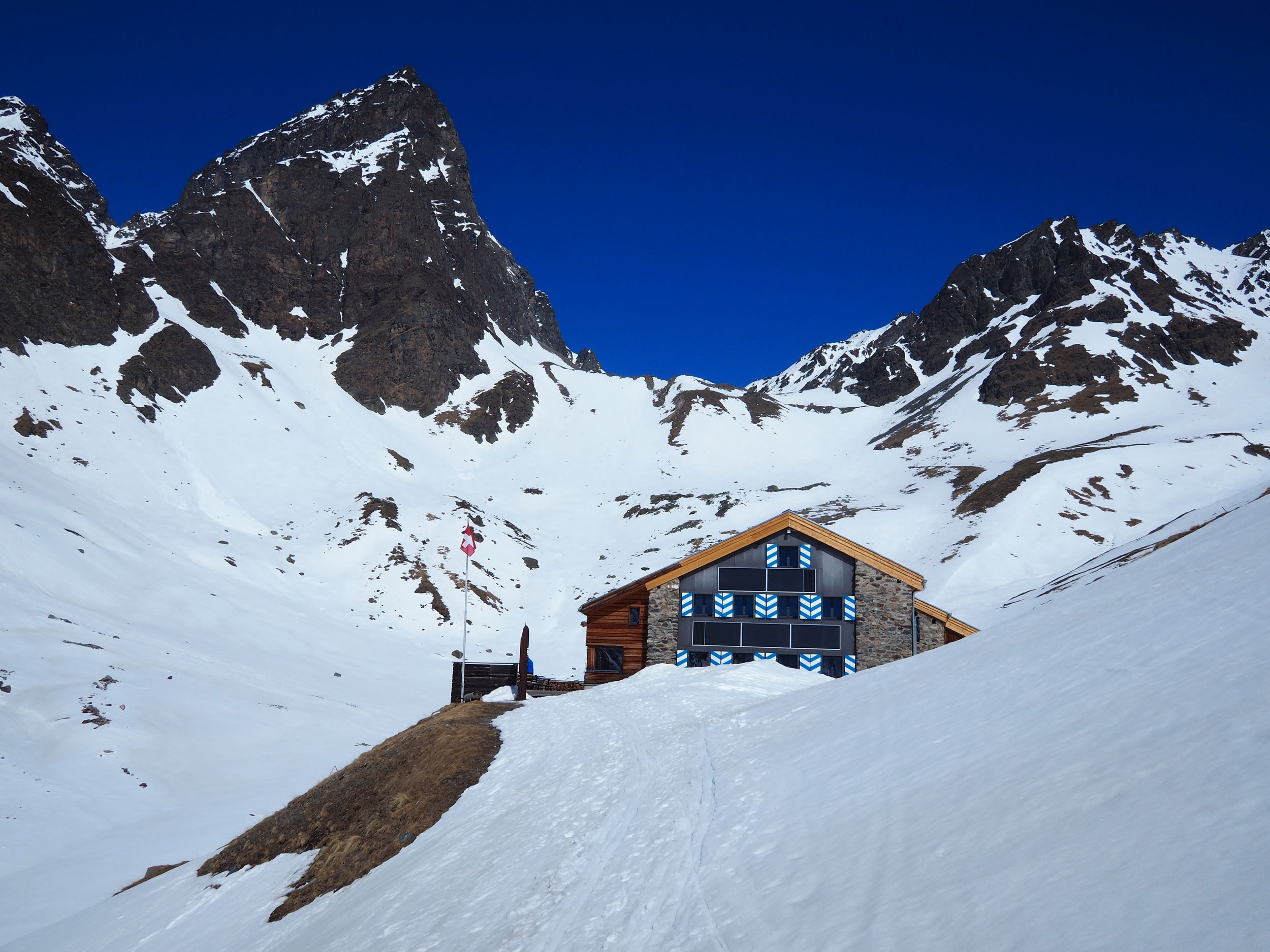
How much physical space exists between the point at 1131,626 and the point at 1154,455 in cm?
7052

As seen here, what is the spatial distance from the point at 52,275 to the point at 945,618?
82.6 metres

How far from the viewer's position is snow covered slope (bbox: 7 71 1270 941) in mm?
26828

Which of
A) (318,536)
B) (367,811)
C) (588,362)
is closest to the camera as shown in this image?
(367,811)

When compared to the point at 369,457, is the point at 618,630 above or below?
below

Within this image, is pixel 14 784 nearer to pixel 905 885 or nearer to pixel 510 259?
pixel 905 885

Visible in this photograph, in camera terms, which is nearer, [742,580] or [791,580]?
[791,580]

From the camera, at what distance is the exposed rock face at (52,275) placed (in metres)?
67.0

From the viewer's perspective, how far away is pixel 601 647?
109 feet

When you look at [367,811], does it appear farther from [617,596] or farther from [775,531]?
[775,531]

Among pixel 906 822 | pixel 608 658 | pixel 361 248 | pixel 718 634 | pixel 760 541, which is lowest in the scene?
pixel 906 822

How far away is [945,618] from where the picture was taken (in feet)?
100

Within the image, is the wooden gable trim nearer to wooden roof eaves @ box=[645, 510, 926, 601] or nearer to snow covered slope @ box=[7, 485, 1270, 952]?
wooden roof eaves @ box=[645, 510, 926, 601]

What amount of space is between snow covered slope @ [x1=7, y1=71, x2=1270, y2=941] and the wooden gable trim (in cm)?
356

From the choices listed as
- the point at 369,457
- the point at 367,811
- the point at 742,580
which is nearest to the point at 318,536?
the point at 369,457
